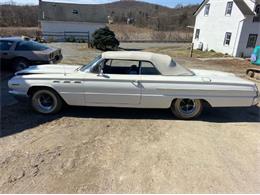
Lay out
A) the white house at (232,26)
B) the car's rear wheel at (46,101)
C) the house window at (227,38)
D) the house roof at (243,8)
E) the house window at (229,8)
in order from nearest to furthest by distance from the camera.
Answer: the car's rear wheel at (46,101) → the house roof at (243,8) → the white house at (232,26) → the house window at (229,8) → the house window at (227,38)

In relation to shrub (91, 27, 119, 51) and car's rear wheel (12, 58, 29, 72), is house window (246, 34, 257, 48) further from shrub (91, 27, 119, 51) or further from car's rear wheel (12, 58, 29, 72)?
car's rear wheel (12, 58, 29, 72)

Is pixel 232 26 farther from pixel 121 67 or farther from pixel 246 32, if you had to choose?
pixel 121 67

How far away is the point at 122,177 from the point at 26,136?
6.68ft

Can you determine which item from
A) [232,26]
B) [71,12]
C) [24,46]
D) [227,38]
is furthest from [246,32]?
[71,12]

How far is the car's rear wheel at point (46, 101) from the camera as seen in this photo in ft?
15.2

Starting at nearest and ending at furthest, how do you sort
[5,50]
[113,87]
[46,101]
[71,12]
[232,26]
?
[113,87], [46,101], [5,50], [232,26], [71,12]

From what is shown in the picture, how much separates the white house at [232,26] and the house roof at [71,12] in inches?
615

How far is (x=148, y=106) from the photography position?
4656 mm

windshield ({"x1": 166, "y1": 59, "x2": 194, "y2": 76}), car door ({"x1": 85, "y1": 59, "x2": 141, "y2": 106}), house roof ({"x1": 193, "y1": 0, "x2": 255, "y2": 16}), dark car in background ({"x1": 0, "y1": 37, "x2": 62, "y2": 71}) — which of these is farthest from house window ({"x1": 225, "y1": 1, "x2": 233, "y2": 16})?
car door ({"x1": 85, "y1": 59, "x2": 141, "y2": 106})

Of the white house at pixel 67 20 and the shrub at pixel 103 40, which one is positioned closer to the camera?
the shrub at pixel 103 40

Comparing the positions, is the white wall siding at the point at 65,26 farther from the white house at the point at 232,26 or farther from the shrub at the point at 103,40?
the white house at the point at 232,26

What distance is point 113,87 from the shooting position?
4.47 m

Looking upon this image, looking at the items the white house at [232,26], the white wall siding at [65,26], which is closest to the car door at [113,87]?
the white house at [232,26]

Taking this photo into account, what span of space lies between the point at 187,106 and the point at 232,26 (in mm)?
18330
